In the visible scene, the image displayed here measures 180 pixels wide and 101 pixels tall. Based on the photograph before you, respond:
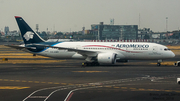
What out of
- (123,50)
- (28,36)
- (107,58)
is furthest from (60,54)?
(123,50)

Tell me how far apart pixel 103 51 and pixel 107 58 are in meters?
3.68

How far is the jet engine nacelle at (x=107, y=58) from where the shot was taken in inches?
1928

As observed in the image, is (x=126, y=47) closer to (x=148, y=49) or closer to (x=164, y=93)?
(x=148, y=49)

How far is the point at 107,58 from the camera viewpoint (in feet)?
161

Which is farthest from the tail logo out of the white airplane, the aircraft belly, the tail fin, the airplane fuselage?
the airplane fuselage

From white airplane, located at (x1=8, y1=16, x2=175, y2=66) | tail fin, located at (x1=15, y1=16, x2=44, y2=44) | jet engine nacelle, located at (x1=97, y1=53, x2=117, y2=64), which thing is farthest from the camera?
tail fin, located at (x1=15, y1=16, x2=44, y2=44)

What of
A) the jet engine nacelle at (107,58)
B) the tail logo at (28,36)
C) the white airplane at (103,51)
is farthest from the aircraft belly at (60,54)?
the jet engine nacelle at (107,58)

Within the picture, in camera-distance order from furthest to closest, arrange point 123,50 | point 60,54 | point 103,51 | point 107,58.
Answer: point 60,54
point 103,51
point 123,50
point 107,58

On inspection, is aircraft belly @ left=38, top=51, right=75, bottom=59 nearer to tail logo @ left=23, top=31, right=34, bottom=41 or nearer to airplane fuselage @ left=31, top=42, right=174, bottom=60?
airplane fuselage @ left=31, top=42, right=174, bottom=60

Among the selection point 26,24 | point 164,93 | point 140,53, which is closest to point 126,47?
point 140,53

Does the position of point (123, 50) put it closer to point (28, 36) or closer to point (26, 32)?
point (28, 36)

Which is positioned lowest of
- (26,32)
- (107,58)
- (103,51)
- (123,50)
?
(107,58)

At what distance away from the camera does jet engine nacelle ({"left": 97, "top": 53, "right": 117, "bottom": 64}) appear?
48969mm

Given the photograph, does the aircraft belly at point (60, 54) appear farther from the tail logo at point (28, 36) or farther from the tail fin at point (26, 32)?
the tail logo at point (28, 36)
